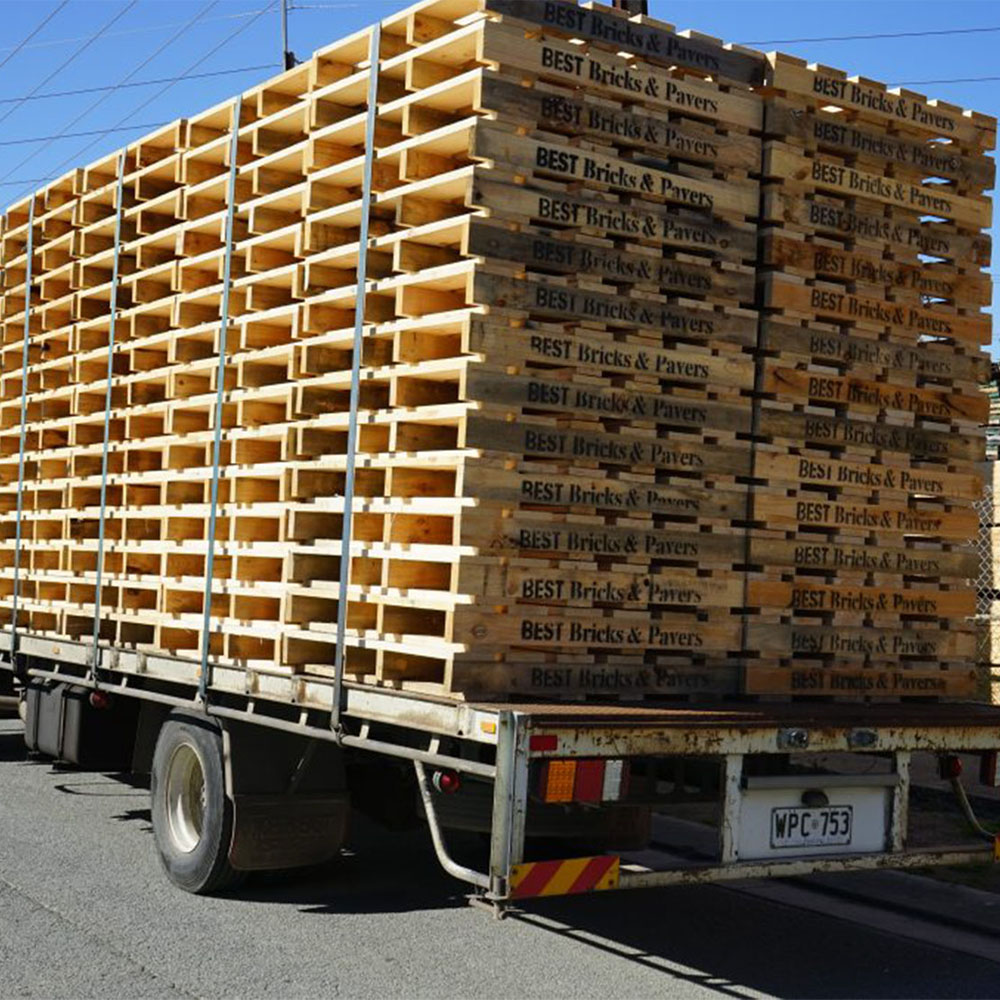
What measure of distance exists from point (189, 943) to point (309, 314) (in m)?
2.83

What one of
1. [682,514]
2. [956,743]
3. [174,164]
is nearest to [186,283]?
[174,164]

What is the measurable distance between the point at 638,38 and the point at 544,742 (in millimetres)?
3135

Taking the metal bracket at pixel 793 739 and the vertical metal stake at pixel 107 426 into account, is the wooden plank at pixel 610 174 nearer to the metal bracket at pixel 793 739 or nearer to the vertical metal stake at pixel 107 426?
the metal bracket at pixel 793 739

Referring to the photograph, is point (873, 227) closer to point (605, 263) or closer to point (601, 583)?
point (605, 263)

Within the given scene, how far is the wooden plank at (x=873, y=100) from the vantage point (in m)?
7.45

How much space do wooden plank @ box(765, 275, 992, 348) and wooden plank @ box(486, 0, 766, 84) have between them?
0.98 meters

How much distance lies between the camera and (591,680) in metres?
6.67

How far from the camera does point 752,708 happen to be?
683 cm

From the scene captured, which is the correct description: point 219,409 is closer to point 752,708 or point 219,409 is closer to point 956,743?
point 752,708

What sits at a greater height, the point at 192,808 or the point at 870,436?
the point at 870,436

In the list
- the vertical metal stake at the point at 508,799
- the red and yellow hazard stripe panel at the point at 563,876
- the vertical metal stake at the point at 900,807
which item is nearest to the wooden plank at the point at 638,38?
the vertical metal stake at the point at 508,799

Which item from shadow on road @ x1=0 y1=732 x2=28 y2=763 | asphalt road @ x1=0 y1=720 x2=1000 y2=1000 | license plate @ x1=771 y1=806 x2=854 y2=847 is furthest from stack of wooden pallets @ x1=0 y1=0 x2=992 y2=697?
shadow on road @ x1=0 y1=732 x2=28 y2=763

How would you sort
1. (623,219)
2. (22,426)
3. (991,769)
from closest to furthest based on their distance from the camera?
(623,219)
(991,769)
(22,426)

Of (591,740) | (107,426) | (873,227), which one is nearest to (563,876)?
(591,740)
